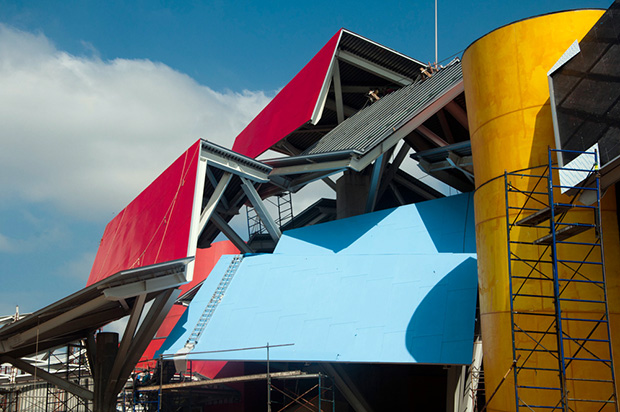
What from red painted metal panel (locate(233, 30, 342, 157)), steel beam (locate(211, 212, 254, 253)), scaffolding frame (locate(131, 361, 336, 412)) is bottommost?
scaffolding frame (locate(131, 361, 336, 412))

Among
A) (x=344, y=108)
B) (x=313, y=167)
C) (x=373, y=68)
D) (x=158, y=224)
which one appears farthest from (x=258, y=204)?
(x=344, y=108)

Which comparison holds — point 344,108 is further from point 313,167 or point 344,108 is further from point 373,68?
point 313,167

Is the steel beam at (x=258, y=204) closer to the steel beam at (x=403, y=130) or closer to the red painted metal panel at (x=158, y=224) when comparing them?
the red painted metal panel at (x=158, y=224)

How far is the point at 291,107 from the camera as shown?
30.9 meters

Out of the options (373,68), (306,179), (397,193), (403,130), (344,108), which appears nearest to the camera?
(403,130)

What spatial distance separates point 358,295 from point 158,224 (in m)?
8.57

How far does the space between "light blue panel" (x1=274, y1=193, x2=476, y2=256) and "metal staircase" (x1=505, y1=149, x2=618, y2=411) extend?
8408 millimetres

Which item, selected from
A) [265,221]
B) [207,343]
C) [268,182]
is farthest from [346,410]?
[268,182]

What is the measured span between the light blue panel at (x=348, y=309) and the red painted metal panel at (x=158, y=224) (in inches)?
112

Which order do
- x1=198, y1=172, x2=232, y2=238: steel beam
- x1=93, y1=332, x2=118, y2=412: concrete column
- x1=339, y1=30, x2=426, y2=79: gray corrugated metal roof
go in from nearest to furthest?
x1=93, y1=332, x2=118, y2=412: concrete column, x1=198, y1=172, x2=232, y2=238: steel beam, x1=339, y1=30, x2=426, y2=79: gray corrugated metal roof

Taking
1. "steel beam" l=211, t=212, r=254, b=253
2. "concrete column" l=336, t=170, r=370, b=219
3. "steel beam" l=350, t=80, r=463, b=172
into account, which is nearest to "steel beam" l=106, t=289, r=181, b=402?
"steel beam" l=211, t=212, r=254, b=253

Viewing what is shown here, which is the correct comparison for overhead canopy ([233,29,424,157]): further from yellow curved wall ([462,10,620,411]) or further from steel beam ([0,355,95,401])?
yellow curved wall ([462,10,620,411])

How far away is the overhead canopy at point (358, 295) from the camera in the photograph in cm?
1711

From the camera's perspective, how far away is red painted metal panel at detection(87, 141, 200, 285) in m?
21.4
